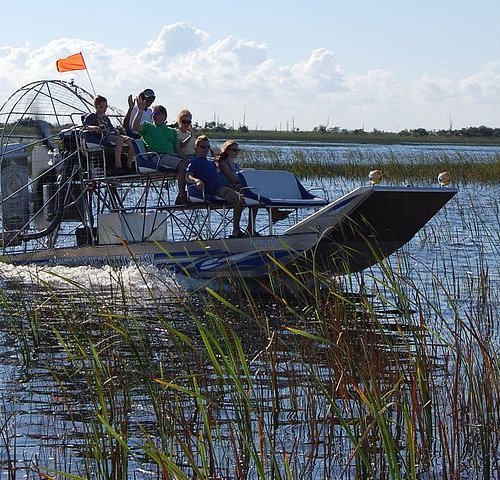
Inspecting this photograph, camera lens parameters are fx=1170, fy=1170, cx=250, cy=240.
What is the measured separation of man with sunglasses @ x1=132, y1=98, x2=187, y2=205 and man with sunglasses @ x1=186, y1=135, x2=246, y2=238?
19 centimetres

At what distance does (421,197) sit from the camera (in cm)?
1329

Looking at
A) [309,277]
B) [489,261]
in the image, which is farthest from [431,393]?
[489,261]

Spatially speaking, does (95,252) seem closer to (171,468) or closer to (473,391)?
(473,391)

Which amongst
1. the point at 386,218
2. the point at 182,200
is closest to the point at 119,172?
the point at 182,200

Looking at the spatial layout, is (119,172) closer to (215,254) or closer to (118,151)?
(118,151)

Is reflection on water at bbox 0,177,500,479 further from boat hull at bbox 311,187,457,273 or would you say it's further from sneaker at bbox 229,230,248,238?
sneaker at bbox 229,230,248,238

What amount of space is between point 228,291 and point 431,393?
274 inches

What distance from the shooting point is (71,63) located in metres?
16.3

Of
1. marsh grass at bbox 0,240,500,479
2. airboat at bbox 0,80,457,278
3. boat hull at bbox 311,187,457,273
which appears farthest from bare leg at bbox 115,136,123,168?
marsh grass at bbox 0,240,500,479

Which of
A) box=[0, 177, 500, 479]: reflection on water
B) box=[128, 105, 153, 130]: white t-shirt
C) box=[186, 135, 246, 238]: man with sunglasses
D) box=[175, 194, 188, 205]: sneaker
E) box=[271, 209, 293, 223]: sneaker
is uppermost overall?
box=[128, 105, 153, 130]: white t-shirt

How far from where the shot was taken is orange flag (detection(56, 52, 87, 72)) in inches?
637

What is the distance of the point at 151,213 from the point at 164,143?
40.2 inches

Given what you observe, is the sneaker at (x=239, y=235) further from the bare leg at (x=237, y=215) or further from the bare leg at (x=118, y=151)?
the bare leg at (x=118, y=151)

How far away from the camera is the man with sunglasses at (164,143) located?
1439 centimetres
